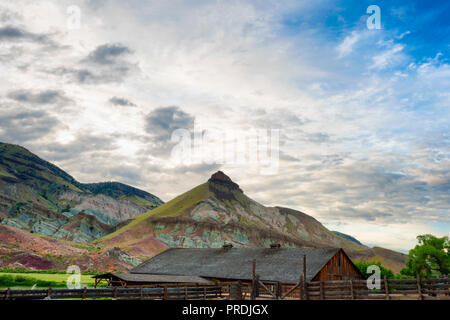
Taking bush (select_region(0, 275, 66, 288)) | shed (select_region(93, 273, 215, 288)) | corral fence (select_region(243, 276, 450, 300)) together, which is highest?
corral fence (select_region(243, 276, 450, 300))

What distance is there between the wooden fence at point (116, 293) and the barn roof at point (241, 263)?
9988 mm

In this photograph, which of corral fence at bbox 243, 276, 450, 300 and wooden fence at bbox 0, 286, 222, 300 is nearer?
corral fence at bbox 243, 276, 450, 300

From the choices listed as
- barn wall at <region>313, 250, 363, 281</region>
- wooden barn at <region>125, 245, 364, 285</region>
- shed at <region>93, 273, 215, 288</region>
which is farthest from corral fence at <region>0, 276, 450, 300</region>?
barn wall at <region>313, 250, 363, 281</region>

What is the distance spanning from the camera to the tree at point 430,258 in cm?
6203

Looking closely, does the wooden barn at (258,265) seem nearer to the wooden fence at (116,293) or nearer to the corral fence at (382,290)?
the wooden fence at (116,293)

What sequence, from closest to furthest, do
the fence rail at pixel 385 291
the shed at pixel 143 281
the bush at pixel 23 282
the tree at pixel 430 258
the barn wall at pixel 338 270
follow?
the fence rail at pixel 385 291, the shed at pixel 143 281, the barn wall at pixel 338 270, the bush at pixel 23 282, the tree at pixel 430 258

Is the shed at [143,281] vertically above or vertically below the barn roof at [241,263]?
below

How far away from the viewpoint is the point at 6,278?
56938mm

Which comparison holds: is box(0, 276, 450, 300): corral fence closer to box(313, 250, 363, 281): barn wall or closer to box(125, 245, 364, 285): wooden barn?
box(125, 245, 364, 285): wooden barn

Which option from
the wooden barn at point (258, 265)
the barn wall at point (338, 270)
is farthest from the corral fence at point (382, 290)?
the barn wall at point (338, 270)

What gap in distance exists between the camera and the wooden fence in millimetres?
24172

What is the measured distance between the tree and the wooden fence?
→ 45115mm
